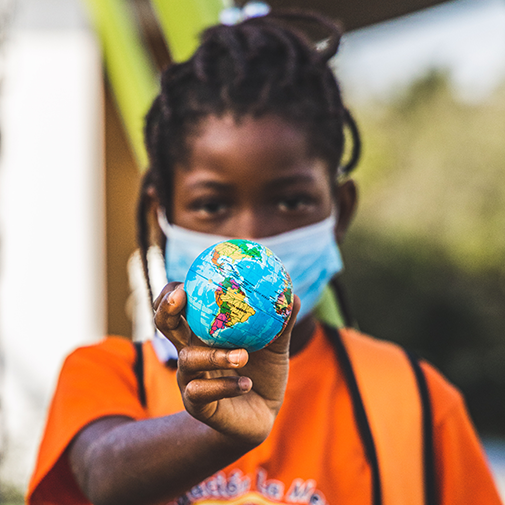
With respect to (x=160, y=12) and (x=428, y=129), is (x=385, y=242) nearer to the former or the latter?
(x=428, y=129)

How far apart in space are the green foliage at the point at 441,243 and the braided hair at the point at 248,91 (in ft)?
21.4

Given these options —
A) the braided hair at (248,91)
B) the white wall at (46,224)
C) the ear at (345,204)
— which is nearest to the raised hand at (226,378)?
the braided hair at (248,91)

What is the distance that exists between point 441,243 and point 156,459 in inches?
293

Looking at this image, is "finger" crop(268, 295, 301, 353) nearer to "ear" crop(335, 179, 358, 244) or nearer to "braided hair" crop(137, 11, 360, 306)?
"braided hair" crop(137, 11, 360, 306)

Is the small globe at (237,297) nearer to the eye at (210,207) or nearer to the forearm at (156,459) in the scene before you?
the forearm at (156,459)

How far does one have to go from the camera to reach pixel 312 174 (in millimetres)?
1660

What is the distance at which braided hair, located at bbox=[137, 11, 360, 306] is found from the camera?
1687 mm

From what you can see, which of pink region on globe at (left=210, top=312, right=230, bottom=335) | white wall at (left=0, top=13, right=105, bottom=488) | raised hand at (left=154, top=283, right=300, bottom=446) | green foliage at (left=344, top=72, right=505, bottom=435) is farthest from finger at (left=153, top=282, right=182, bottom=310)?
green foliage at (left=344, top=72, right=505, bottom=435)

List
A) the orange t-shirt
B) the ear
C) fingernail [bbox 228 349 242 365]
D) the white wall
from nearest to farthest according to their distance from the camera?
fingernail [bbox 228 349 242 365] < the orange t-shirt < the ear < the white wall

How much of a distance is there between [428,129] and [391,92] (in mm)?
1007

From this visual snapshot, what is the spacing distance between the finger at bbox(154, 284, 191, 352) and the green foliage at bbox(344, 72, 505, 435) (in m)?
7.26

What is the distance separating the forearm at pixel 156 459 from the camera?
46.3 inches

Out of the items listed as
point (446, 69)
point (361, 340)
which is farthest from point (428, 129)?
point (361, 340)

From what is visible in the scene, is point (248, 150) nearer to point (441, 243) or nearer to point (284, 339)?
point (284, 339)
